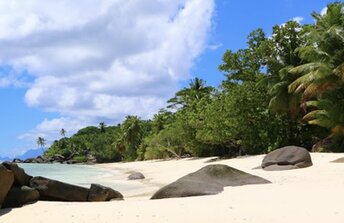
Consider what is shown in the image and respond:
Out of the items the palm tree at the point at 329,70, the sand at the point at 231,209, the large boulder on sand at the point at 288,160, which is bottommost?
the sand at the point at 231,209

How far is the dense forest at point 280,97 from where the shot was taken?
23859mm

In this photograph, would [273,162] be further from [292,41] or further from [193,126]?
[193,126]

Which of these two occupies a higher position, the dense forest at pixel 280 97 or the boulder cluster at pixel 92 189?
the dense forest at pixel 280 97

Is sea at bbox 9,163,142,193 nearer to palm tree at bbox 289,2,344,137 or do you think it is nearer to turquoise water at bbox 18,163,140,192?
turquoise water at bbox 18,163,140,192

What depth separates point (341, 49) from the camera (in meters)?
23.2

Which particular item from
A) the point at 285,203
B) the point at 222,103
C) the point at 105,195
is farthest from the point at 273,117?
the point at 285,203

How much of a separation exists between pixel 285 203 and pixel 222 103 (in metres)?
25.8

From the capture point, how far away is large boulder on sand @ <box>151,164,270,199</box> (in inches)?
401

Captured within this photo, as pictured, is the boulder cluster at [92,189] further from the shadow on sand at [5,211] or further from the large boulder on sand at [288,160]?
the large boulder on sand at [288,160]

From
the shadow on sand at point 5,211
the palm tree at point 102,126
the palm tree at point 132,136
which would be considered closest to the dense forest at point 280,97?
the shadow on sand at point 5,211

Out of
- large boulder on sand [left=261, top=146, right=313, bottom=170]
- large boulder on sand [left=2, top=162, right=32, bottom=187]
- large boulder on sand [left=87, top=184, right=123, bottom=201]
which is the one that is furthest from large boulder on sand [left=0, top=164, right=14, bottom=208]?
large boulder on sand [left=261, top=146, right=313, bottom=170]

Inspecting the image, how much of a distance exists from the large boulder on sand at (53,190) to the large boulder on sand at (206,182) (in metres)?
3.78

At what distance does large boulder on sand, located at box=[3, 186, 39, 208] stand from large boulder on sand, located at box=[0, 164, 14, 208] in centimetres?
40

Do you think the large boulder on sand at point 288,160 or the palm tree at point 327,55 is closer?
the large boulder on sand at point 288,160
